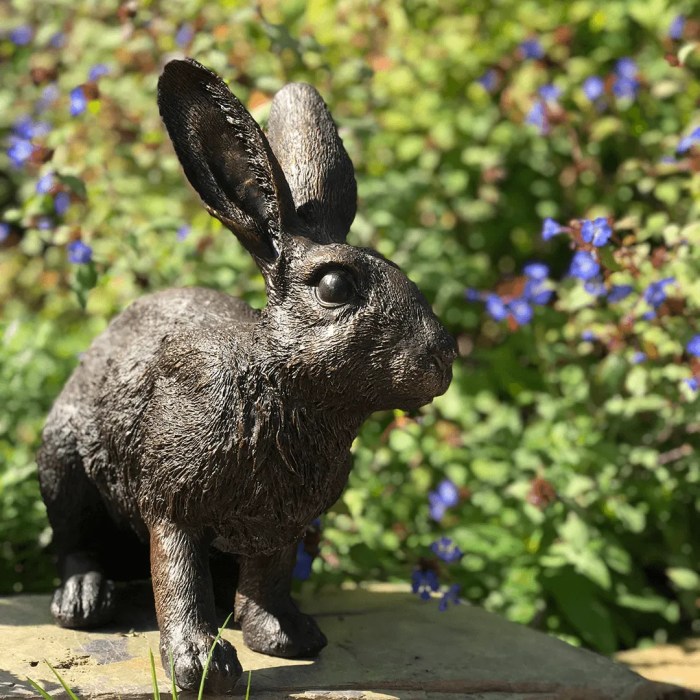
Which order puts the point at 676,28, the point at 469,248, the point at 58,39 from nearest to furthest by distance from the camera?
the point at 676,28
the point at 469,248
the point at 58,39

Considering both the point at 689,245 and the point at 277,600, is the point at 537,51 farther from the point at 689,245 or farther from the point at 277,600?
the point at 277,600

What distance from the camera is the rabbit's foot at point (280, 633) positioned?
2.90 metres

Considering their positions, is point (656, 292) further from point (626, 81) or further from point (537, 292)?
point (626, 81)

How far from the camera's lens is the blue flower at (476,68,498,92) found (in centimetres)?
495

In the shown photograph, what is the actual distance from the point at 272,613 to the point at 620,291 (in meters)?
1.63

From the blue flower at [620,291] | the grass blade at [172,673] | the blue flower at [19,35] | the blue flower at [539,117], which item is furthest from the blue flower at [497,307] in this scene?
the blue flower at [19,35]

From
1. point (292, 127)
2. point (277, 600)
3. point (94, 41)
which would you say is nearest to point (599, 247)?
point (292, 127)

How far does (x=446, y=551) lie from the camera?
3697 mm

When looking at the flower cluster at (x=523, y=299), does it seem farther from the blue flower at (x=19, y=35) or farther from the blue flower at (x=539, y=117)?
the blue flower at (x=19, y=35)

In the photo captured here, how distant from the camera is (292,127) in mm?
2861

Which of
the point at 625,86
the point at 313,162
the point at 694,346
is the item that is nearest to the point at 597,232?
the point at 694,346

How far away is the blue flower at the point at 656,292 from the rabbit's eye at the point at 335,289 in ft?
4.75

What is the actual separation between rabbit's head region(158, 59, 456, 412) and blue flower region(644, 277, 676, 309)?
131 centimetres

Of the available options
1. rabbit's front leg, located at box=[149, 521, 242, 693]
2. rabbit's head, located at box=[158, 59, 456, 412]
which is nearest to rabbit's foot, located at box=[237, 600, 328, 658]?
rabbit's front leg, located at box=[149, 521, 242, 693]
